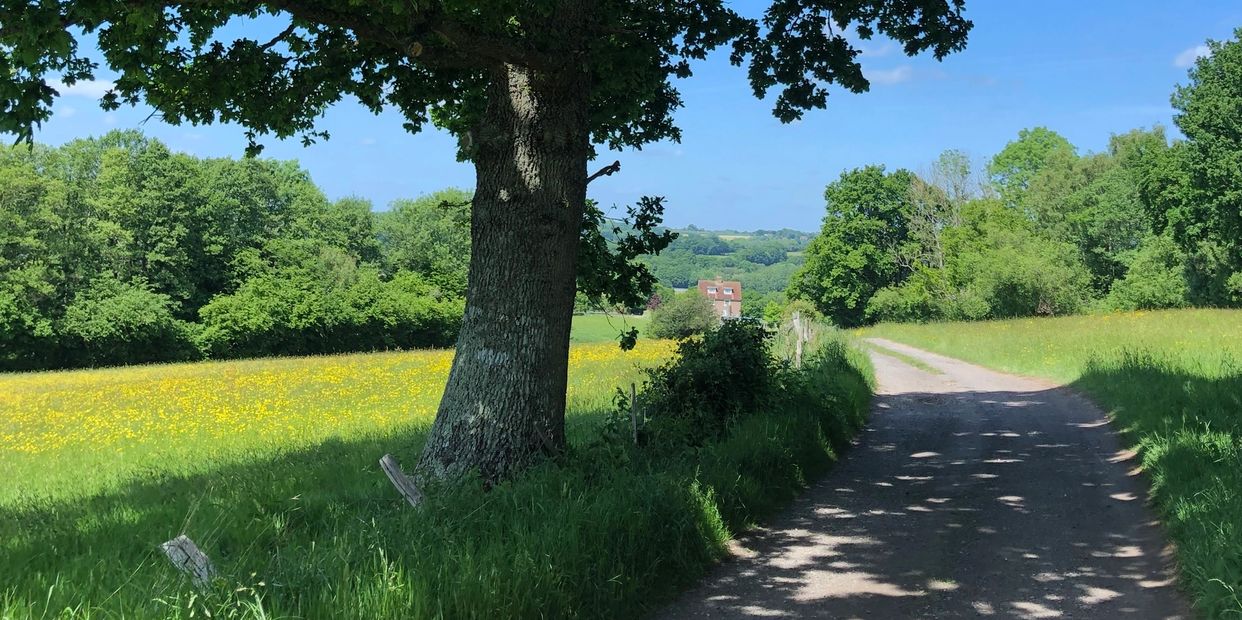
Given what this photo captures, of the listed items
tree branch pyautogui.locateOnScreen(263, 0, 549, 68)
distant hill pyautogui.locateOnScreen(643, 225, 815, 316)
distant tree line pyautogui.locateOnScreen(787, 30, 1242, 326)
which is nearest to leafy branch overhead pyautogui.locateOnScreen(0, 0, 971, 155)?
tree branch pyautogui.locateOnScreen(263, 0, 549, 68)

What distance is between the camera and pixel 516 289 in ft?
23.6

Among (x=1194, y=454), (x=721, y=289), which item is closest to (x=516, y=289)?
(x=1194, y=454)

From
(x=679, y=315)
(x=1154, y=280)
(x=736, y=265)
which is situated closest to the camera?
(x=1154, y=280)

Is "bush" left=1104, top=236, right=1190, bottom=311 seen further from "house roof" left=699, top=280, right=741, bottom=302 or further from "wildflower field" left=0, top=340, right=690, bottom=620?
"wildflower field" left=0, top=340, right=690, bottom=620

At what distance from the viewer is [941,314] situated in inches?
2692

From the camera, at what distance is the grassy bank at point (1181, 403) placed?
543 centimetres

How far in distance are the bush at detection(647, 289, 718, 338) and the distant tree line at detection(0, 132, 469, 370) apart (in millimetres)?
16546

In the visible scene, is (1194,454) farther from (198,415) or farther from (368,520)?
(198,415)

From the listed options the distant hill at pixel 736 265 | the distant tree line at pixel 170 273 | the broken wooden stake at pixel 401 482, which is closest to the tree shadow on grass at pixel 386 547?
the broken wooden stake at pixel 401 482

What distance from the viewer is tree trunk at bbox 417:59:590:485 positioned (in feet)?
23.3

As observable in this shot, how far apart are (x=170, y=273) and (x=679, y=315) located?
37488 mm

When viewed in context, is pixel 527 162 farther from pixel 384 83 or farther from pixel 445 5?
pixel 384 83

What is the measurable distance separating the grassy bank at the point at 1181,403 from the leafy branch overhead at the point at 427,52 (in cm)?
Result: 586

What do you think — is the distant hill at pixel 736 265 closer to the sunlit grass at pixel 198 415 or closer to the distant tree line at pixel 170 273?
the distant tree line at pixel 170 273
